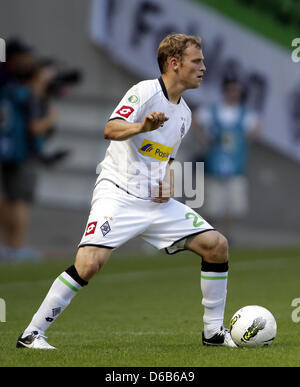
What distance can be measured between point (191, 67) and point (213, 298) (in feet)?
5.15

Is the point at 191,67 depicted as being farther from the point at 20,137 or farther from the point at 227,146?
the point at 227,146

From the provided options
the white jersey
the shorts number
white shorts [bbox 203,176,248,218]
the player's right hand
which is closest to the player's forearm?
the player's right hand

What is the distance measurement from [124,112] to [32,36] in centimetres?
1191

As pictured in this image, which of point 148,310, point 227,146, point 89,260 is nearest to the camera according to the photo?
point 89,260

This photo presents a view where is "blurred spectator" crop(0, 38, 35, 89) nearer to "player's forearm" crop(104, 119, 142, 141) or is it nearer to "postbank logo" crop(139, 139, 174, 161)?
"postbank logo" crop(139, 139, 174, 161)

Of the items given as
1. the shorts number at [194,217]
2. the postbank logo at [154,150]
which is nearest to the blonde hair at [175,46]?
the postbank logo at [154,150]

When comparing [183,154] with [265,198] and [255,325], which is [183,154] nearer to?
[265,198]

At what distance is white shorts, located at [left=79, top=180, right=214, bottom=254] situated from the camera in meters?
6.88

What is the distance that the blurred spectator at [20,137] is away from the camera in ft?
45.6

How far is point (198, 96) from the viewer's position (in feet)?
58.9

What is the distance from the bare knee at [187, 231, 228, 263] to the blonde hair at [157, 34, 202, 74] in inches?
45.9

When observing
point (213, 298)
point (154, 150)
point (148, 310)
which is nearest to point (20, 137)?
point (148, 310)

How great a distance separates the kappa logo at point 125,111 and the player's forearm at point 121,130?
0.10m

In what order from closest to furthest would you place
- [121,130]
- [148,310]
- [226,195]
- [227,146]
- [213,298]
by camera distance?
[121,130] < [213,298] < [148,310] < [227,146] < [226,195]
